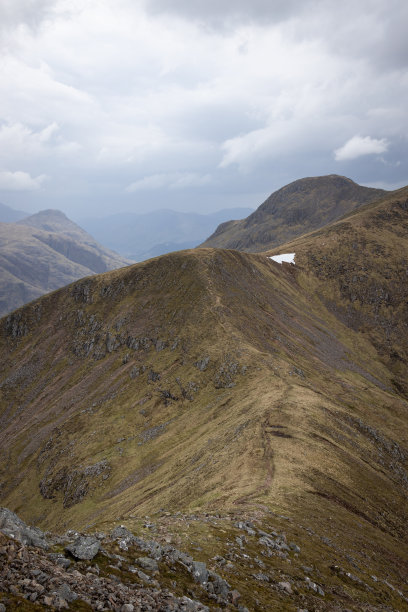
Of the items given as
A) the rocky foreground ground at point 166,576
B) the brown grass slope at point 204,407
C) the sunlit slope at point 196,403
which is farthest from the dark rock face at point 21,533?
the sunlit slope at point 196,403

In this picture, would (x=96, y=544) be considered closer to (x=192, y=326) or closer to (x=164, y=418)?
(x=164, y=418)

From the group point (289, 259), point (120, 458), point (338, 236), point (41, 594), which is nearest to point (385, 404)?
point (120, 458)

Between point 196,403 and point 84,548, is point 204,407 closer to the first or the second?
point 196,403

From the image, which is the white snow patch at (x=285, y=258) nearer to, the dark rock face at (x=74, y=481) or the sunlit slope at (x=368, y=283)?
the sunlit slope at (x=368, y=283)

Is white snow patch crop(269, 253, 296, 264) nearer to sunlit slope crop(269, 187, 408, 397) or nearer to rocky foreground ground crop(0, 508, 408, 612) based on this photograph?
sunlit slope crop(269, 187, 408, 397)

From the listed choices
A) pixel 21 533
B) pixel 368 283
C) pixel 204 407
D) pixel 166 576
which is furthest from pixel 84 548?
pixel 368 283

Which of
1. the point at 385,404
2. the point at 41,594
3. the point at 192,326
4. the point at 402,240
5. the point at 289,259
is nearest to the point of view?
the point at 41,594
